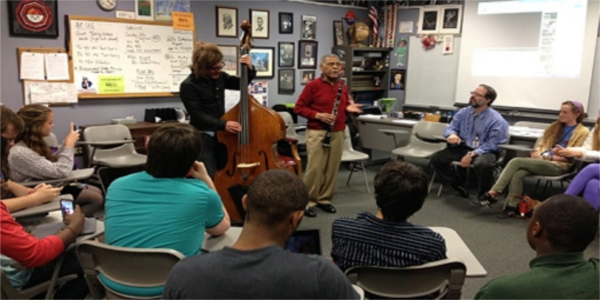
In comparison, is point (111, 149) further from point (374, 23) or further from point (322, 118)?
point (374, 23)

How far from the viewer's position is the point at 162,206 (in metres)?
1.69

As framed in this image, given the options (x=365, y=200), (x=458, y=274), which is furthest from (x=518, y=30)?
(x=458, y=274)

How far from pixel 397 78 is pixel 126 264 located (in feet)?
20.7

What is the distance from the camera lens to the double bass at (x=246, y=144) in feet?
10.8

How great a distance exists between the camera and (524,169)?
4.23m

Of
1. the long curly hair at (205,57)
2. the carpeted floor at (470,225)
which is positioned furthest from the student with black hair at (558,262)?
the long curly hair at (205,57)

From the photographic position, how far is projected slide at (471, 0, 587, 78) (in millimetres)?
5523

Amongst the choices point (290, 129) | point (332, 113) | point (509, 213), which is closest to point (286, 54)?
point (290, 129)

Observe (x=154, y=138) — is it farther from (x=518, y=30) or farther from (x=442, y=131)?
(x=518, y=30)

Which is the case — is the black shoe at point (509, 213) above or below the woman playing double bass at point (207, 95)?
below

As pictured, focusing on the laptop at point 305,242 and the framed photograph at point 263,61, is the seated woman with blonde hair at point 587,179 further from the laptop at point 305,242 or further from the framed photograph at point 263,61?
the framed photograph at point 263,61

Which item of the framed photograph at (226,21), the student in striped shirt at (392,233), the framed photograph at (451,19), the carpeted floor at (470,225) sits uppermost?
the framed photograph at (451,19)

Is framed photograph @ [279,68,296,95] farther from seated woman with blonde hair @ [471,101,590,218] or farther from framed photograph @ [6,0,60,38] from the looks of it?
seated woman with blonde hair @ [471,101,590,218]

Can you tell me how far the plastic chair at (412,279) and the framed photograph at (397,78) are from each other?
6024 millimetres
